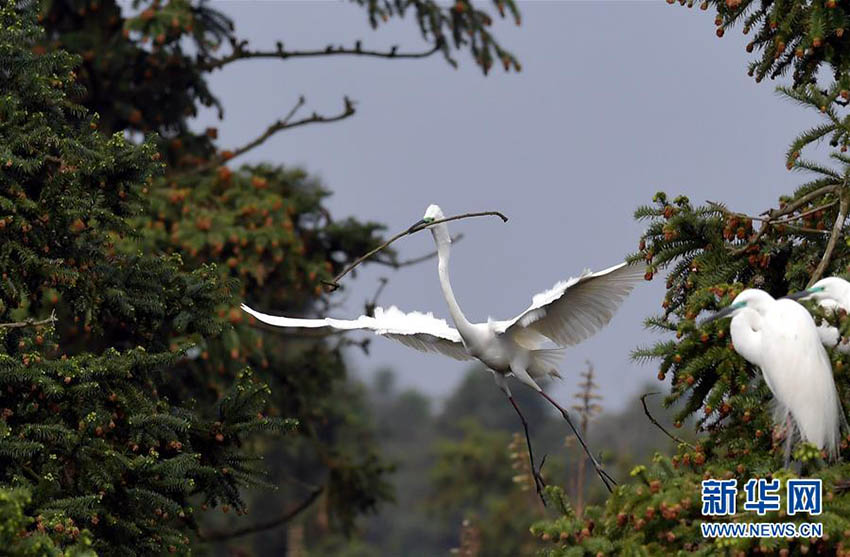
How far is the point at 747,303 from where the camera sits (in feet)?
17.5

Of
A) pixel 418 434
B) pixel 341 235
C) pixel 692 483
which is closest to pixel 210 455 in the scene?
pixel 692 483

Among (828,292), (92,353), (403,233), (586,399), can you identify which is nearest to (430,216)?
(403,233)

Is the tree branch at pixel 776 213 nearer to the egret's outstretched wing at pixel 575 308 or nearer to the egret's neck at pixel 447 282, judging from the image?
the egret's outstretched wing at pixel 575 308

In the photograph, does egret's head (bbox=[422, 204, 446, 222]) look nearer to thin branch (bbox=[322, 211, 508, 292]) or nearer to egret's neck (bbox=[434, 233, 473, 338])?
thin branch (bbox=[322, 211, 508, 292])

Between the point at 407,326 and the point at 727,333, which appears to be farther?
the point at 407,326

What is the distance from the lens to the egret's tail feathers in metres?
7.87

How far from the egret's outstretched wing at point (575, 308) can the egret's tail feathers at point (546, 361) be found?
0.55ft

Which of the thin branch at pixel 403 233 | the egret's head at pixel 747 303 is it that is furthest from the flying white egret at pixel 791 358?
the thin branch at pixel 403 233

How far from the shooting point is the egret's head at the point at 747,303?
5.30 metres

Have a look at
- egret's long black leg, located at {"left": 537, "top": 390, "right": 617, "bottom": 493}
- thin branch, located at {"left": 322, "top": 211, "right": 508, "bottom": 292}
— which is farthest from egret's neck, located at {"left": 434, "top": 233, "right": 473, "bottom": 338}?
egret's long black leg, located at {"left": 537, "top": 390, "right": 617, "bottom": 493}

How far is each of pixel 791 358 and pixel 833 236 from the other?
805 mm

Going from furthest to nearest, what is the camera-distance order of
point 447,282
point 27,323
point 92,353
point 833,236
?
point 447,282 → point 92,353 → point 27,323 → point 833,236

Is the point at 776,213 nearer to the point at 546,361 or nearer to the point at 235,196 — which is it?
the point at 546,361

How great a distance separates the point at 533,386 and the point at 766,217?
209 cm
